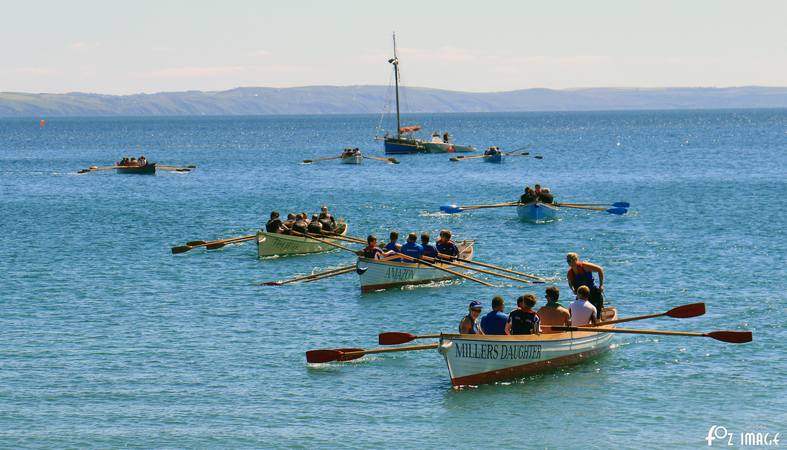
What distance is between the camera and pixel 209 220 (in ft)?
211

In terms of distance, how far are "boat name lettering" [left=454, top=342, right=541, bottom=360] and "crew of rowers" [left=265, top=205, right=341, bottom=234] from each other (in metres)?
21.7

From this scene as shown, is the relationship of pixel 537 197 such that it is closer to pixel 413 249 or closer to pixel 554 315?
pixel 413 249

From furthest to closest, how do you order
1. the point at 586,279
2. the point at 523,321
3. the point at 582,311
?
1. the point at 586,279
2. the point at 582,311
3. the point at 523,321

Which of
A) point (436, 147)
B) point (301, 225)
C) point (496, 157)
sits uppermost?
point (301, 225)

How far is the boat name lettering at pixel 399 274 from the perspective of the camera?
3722cm

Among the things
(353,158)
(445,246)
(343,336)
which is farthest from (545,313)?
(353,158)

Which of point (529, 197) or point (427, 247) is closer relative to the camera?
point (427, 247)

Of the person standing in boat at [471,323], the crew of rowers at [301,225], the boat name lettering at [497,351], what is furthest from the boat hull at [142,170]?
the boat name lettering at [497,351]

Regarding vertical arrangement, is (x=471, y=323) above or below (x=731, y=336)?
above

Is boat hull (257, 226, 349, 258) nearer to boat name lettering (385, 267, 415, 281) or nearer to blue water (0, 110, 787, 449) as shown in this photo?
blue water (0, 110, 787, 449)

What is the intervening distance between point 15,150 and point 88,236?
408ft

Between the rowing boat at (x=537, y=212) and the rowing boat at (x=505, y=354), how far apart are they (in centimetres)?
3118

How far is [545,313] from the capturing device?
2559cm

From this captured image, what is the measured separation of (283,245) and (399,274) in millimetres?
9932
